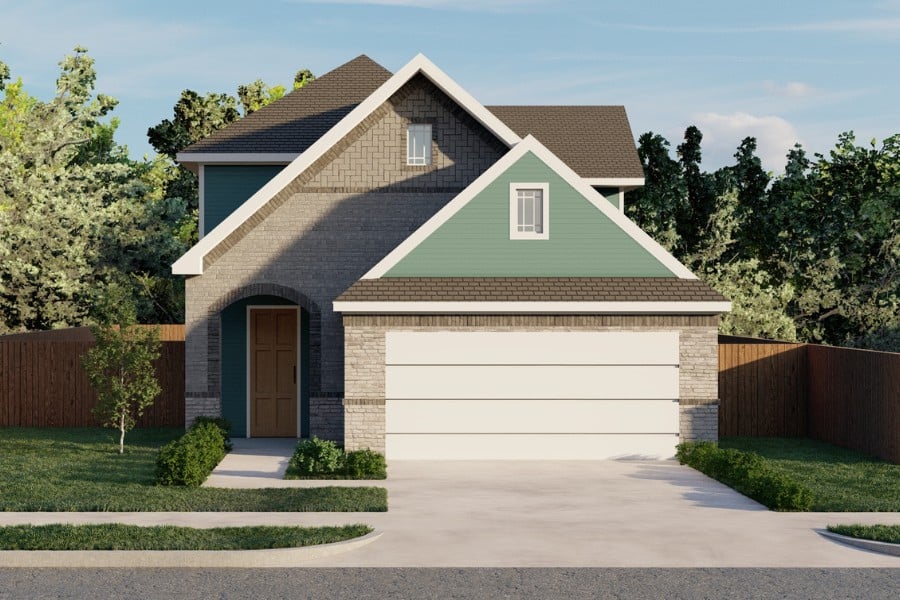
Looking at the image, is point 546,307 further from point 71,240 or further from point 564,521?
point 71,240

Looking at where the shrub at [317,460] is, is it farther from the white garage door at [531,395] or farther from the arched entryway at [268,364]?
the arched entryway at [268,364]

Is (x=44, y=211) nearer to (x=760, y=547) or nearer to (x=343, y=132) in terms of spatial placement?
(x=343, y=132)

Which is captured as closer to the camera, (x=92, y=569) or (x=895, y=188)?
(x=92, y=569)

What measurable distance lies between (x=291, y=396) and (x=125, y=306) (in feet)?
14.7

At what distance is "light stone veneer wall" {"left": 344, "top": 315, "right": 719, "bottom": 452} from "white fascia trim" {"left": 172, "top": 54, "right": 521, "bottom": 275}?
4132 millimetres

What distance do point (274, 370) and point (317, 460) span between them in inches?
267

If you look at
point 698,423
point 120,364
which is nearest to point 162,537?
point 120,364

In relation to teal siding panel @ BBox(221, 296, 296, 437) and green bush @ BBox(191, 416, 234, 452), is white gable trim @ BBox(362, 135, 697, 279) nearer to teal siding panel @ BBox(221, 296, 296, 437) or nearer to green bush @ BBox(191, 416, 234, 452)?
green bush @ BBox(191, 416, 234, 452)

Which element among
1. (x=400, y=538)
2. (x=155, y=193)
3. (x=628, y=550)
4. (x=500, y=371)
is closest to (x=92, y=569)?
(x=400, y=538)

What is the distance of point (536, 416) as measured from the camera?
22719mm

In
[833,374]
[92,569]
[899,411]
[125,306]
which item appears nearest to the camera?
[92,569]

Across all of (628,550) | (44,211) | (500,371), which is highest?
(44,211)

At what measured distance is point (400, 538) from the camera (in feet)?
47.1

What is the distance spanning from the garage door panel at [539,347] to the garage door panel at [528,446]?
1.36m
